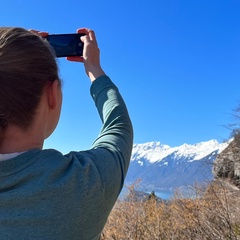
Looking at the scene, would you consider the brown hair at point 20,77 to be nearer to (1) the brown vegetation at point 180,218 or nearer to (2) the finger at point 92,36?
(2) the finger at point 92,36

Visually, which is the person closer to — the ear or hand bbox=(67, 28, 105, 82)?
the ear

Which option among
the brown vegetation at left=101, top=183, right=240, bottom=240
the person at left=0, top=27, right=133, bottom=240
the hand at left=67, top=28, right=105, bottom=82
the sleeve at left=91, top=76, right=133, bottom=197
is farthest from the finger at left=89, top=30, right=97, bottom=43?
the brown vegetation at left=101, top=183, right=240, bottom=240

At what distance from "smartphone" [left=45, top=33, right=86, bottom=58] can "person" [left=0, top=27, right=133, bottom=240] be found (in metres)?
0.32

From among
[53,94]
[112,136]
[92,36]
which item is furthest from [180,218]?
[53,94]

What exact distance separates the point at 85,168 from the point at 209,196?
10450 millimetres

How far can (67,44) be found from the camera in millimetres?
1180

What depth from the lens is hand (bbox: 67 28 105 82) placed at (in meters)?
1.12

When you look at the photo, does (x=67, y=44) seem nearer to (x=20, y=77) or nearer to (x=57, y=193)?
(x=20, y=77)

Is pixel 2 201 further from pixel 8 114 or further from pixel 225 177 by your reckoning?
pixel 225 177

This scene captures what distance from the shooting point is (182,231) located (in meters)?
10.8

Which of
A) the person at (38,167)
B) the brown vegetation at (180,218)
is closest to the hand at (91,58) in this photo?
the person at (38,167)

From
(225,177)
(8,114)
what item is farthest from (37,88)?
(225,177)

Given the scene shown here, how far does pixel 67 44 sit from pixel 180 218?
10.9 metres

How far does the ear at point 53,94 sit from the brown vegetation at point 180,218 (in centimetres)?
816
